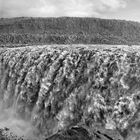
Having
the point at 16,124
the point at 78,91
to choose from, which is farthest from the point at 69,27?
the point at 78,91

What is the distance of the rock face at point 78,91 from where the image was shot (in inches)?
549

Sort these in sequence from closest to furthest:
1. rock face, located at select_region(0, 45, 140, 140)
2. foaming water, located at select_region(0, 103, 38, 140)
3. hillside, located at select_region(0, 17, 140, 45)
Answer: rock face, located at select_region(0, 45, 140, 140)
foaming water, located at select_region(0, 103, 38, 140)
hillside, located at select_region(0, 17, 140, 45)

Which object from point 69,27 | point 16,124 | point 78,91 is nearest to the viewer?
point 78,91

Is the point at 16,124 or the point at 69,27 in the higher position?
the point at 69,27

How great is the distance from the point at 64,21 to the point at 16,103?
220 ft

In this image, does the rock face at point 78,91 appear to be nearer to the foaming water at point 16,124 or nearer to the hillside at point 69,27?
the foaming water at point 16,124

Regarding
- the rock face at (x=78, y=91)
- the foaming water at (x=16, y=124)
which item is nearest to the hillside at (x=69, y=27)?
the rock face at (x=78, y=91)

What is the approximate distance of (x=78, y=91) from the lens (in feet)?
54.9

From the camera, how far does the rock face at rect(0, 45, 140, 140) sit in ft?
45.7

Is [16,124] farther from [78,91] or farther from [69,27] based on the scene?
[69,27]

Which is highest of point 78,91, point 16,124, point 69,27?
point 69,27

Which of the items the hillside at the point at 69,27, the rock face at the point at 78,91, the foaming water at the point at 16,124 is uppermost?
the hillside at the point at 69,27

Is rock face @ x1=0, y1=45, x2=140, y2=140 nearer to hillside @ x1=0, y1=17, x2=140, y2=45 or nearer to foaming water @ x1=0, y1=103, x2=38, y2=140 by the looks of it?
foaming water @ x1=0, y1=103, x2=38, y2=140

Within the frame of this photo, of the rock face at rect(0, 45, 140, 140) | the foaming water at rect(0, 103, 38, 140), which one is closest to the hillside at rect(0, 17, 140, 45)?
the rock face at rect(0, 45, 140, 140)
